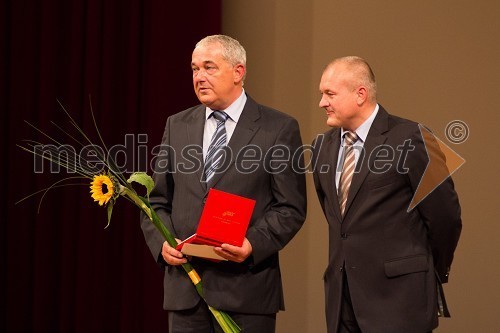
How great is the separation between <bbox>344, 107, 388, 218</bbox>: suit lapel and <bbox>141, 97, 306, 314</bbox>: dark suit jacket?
22 centimetres

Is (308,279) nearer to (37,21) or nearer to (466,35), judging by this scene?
(466,35)

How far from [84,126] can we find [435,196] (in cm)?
213

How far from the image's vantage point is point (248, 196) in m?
A: 2.77

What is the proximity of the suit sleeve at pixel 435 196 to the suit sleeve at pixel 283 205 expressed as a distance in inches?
16.4

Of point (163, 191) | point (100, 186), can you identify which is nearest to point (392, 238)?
point (163, 191)

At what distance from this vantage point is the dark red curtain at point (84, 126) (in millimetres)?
4070

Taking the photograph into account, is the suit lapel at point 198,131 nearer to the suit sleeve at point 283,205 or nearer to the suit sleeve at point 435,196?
the suit sleeve at point 283,205

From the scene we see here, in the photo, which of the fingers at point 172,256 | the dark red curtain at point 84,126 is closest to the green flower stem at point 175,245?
the fingers at point 172,256

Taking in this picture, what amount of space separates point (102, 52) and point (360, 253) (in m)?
2.08

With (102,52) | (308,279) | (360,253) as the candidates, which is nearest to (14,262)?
(102,52)

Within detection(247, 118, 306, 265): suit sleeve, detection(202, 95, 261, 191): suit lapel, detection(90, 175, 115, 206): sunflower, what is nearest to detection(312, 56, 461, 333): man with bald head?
detection(247, 118, 306, 265): suit sleeve

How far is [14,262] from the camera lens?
4082mm

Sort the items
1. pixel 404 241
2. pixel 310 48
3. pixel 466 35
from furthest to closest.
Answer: pixel 310 48, pixel 466 35, pixel 404 241

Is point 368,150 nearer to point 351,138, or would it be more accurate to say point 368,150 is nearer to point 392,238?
point 351,138
